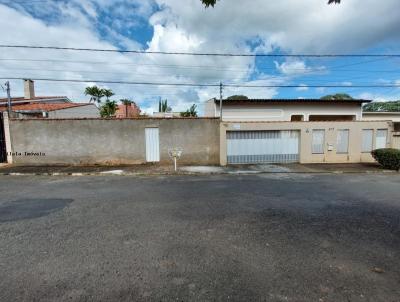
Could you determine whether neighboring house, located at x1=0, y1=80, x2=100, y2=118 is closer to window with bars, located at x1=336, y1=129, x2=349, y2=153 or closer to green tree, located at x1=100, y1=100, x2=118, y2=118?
green tree, located at x1=100, y1=100, x2=118, y2=118

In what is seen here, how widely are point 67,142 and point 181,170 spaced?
7.37 metres

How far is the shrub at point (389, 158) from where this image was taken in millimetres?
11625

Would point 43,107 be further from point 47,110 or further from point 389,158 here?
point 389,158

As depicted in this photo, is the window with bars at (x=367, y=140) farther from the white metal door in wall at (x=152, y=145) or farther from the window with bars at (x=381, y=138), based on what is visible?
the white metal door in wall at (x=152, y=145)

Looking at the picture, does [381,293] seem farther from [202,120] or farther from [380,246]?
[202,120]

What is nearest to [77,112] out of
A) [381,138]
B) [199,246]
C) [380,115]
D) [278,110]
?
[278,110]

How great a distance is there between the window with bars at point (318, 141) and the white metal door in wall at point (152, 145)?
31.9ft

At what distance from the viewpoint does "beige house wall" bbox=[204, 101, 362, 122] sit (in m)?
18.0

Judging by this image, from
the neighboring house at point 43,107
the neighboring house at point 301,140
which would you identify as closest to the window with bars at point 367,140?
the neighboring house at point 301,140

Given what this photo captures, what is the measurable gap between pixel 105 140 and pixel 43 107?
34.4 ft

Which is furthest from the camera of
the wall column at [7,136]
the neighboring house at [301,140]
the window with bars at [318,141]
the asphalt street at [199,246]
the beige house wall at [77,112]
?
the beige house wall at [77,112]

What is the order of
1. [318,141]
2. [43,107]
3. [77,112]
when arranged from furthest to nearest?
[77,112], [43,107], [318,141]

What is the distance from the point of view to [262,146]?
13789mm

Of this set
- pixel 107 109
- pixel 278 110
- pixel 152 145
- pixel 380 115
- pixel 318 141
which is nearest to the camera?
pixel 152 145
